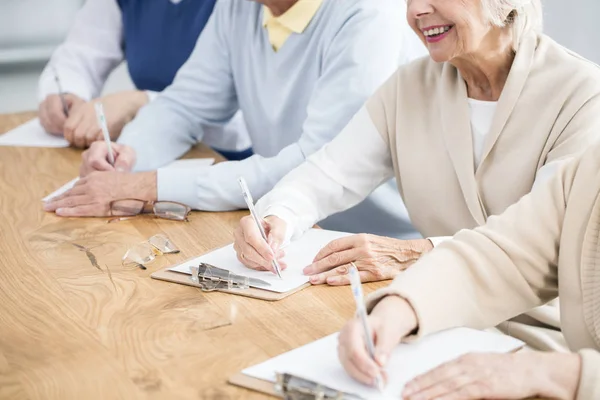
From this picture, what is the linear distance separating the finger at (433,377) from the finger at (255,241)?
524 mm

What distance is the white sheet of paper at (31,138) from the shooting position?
2773mm

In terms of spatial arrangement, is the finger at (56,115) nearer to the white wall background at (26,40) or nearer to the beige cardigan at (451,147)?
the beige cardigan at (451,147)

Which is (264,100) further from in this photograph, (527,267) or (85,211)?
(527,267)

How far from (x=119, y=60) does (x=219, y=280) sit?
6.31ft

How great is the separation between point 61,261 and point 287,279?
48cm

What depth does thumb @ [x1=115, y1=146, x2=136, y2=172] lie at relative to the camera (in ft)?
7.96

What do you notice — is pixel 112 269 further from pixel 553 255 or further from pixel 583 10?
pixel 583 10

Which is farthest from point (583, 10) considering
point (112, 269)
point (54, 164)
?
point (112, 269)

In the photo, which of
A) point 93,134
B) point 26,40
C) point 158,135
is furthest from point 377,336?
point 26,40

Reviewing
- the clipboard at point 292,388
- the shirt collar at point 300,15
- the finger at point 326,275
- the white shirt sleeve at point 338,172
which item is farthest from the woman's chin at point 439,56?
the clipboard at point 292,388

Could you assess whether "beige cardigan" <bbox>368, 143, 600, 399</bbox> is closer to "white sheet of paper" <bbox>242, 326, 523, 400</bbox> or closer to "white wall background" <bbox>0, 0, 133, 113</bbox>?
"white sheet of paper" <bbox>242, 326, 523, 400</bbox>

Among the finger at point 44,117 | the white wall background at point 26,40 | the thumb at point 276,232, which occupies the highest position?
the thumb at point 276,232

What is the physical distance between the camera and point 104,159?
7.82 feet

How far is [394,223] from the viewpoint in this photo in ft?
7.90
